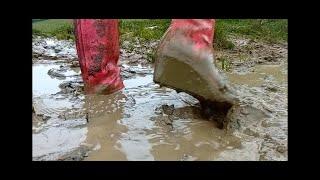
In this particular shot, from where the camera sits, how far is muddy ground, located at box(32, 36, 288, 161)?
2119 mm

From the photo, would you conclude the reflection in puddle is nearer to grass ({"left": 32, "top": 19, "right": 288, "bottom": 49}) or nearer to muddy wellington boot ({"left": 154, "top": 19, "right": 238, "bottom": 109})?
muddy wellington boot ({"left": 154, "top": 19, "right": 238, "bottom": 109})

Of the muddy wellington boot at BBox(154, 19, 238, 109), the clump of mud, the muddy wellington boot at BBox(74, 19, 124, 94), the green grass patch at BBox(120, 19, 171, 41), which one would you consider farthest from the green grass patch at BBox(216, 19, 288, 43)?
the muddy wellington boot at BBox(154, 19, 238, 109)

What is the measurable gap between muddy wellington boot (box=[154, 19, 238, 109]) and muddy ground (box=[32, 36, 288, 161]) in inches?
9.0

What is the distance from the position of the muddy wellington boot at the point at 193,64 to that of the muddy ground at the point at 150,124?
23cm

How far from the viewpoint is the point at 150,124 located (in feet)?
8.15


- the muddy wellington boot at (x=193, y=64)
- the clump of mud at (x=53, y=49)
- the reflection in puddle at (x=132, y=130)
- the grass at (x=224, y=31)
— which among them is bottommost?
the reflection in puddle at (x=132, y=130)

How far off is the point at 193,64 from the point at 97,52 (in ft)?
3.35

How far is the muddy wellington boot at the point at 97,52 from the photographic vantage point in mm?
3027

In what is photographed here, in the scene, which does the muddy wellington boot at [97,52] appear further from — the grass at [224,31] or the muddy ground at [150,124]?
the grass at [224,31]

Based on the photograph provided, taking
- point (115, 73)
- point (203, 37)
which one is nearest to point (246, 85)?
point (115, 73)

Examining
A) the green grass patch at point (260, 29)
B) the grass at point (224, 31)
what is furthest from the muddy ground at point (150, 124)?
the green grass patch at point (260, 29)

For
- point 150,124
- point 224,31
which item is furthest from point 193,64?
point 224,31

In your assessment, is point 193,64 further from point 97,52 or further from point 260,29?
point 260,29
